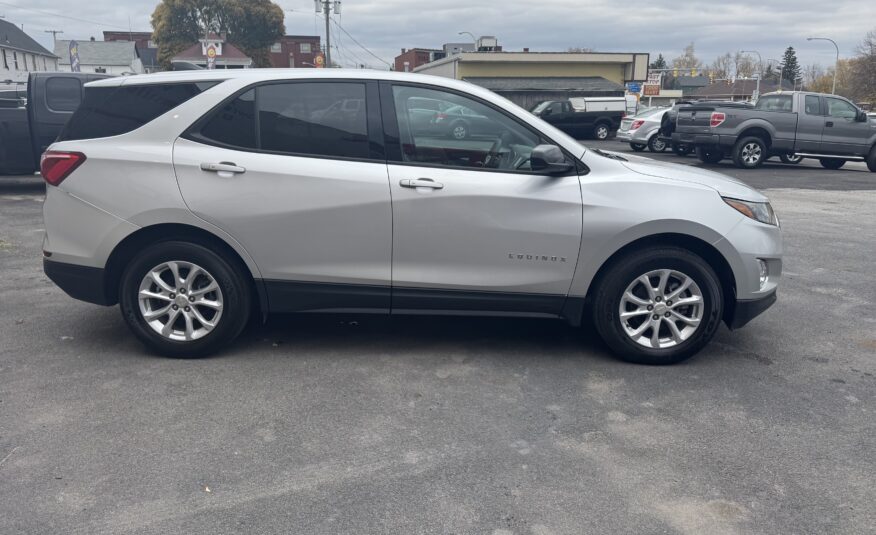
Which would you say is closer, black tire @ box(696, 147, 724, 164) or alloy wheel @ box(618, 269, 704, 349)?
alloy wheel @ box(618, 269, 704, 349)

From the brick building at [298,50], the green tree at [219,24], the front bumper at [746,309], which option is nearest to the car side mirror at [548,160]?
the front bumper at [746,309]

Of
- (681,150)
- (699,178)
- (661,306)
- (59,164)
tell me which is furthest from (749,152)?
(59,164)

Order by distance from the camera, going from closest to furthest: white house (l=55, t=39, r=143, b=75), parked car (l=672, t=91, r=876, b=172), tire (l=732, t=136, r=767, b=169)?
parked car (l=672, t=91, r=876, b=172)
tire (l=732, t=136, r=767, b=169)
white house (l=55, t=39, r=143, b=75)

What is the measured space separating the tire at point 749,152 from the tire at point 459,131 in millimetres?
15347

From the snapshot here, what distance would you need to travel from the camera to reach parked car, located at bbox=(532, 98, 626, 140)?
31.0m

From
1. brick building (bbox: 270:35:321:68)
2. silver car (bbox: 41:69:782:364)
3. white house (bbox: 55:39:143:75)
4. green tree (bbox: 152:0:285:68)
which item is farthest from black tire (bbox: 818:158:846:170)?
brick building (bbox: 270:35:321:68)

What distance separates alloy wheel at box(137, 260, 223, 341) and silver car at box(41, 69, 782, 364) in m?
0.01

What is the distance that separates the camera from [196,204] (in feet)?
14.5

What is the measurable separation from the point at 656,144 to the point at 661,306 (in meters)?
20.1

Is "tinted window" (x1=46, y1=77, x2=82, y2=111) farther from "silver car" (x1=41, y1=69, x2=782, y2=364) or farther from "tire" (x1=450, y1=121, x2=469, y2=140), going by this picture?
"tire" (x1=450, y1=121, x2=469, y2=140)

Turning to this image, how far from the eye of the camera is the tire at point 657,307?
4.54 m

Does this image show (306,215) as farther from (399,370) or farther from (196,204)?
(399,370)

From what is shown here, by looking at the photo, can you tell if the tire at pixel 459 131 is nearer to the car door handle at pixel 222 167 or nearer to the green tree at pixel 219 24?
the car door handle at pixel 222 167

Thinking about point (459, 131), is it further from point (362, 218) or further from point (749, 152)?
point (749, 152)
